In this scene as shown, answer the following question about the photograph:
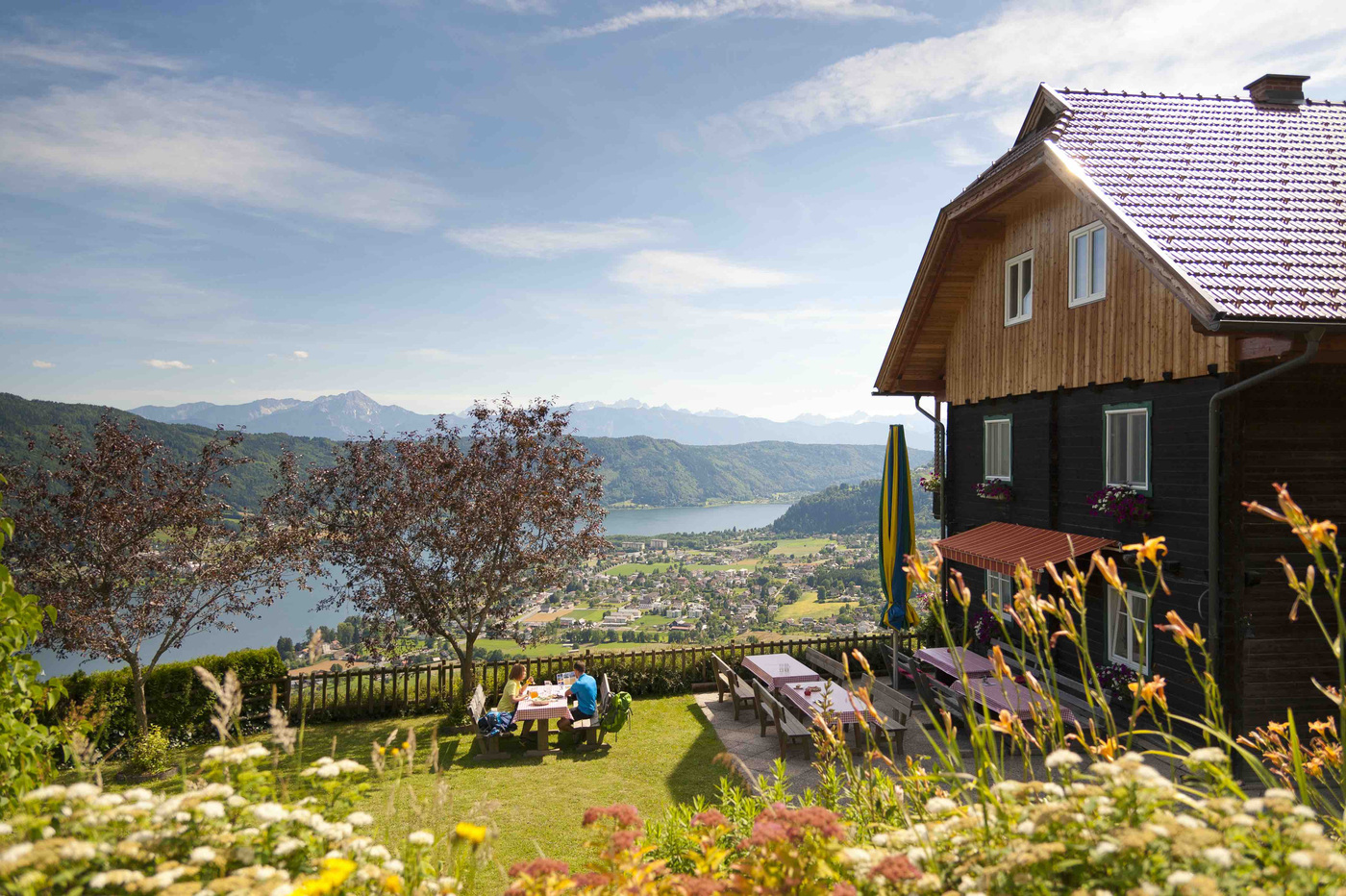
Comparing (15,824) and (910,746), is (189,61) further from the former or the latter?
(910,746)

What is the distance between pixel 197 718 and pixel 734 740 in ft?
27.9

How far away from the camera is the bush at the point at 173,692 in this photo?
37.0 feet

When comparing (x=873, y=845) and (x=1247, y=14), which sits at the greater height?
(x=1247, y=14)

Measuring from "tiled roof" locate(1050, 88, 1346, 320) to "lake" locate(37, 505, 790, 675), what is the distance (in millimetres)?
43646

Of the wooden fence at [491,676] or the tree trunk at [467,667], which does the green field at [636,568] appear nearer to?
the wooden fence at [491,676]

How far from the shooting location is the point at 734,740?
34.9ft

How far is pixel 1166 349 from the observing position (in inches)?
344

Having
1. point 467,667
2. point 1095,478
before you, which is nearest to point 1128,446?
point 1095,478

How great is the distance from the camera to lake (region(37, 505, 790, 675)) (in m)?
51.8

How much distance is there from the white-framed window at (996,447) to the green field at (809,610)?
18.1 meters

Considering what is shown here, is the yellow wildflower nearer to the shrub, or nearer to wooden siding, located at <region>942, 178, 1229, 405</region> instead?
the shrub

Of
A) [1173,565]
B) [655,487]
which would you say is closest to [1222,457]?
[1173,565]

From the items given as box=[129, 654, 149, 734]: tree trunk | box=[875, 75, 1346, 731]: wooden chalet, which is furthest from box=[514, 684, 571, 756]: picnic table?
box=[875, 75, 1346, 731]: wooden chalet

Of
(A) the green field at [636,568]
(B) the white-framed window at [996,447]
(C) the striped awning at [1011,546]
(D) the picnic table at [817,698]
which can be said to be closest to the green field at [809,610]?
(B) the white-framed window at [996,447]
